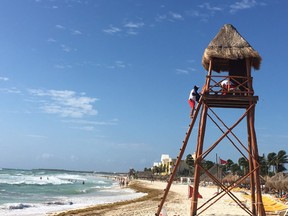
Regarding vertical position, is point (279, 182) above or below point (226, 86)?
below

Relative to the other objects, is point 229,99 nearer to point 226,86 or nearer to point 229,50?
point 226,86

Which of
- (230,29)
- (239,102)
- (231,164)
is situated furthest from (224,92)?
(231,164)

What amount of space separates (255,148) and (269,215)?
7.19 meters

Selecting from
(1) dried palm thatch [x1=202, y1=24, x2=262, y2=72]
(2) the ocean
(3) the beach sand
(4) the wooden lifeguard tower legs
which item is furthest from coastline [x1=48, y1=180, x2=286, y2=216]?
(1) dried palm thatch [x1=202, y1=24, x2=262, y2=72]

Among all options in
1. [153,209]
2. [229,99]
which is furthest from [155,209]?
[229,99]

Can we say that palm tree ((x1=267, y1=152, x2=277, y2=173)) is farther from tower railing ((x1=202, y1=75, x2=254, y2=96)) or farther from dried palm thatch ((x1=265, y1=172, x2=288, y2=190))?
tower railing ((x1=202, y1=75, x2=254, y2=96))

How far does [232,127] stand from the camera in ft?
38.4

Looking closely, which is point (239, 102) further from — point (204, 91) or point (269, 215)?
point (269, 215)

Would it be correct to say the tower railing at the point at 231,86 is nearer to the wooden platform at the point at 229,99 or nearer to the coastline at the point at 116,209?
the wooden platform at the point at 229,99

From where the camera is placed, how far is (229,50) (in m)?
12.2

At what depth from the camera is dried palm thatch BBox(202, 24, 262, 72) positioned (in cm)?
1213

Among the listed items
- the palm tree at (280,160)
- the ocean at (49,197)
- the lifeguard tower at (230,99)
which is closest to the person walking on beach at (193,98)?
the lifeguard tower at (230,99)

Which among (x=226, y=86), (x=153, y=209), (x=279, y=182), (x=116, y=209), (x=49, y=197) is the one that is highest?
(x=226, y=86)

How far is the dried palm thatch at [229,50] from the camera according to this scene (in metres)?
12.1
